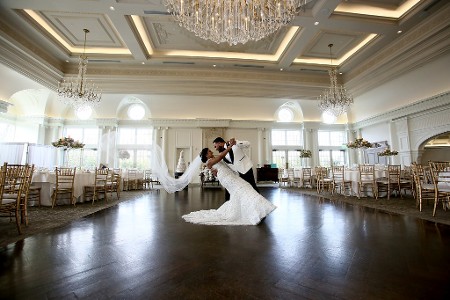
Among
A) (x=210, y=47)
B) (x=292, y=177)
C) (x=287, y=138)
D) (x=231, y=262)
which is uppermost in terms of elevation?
(x=210, y=47)

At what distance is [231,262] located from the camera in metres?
1.86

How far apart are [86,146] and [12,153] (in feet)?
9.58

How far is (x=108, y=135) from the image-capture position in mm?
11758

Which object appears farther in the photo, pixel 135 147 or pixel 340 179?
pixel 135 147

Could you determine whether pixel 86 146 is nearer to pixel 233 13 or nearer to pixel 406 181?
pixel 233 13

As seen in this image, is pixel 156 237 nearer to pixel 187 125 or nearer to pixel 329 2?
pixel 329 2

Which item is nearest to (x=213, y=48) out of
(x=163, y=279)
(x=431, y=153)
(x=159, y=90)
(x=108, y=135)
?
(x=159, y=90)

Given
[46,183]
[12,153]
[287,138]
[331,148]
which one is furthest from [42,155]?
[331,148]

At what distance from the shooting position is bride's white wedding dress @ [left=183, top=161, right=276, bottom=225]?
324cm

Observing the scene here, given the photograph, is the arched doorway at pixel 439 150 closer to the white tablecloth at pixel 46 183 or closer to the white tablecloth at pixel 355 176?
the white tablecloth at pixel 355 176

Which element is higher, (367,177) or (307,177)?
(367,177)

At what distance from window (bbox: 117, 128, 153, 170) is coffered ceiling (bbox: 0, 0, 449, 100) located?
7.75ft

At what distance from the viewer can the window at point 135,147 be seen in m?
12.2

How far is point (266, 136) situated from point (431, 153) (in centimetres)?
739
